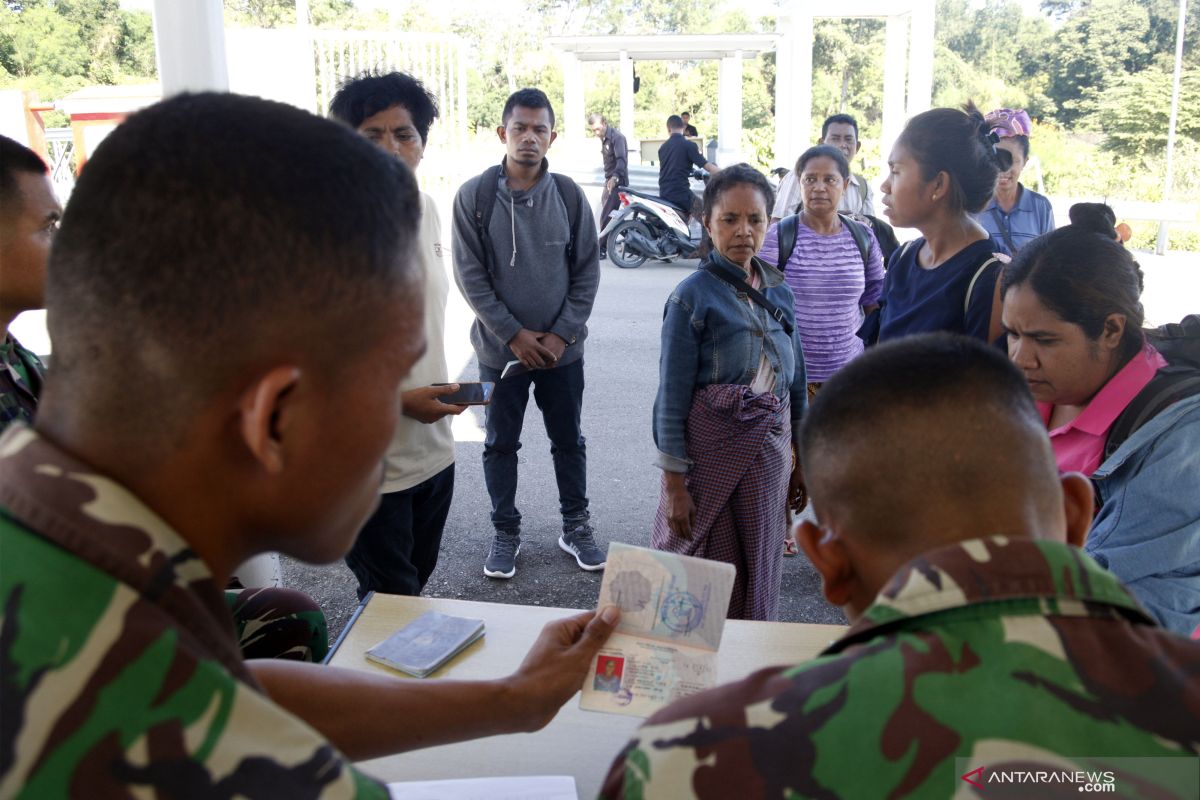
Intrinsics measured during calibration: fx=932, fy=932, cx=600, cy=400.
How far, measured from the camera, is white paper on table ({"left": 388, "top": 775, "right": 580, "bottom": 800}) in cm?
142

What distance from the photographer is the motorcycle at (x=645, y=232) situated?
10008mm

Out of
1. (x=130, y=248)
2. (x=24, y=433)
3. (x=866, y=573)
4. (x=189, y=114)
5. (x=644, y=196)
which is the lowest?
(x=644, y=196)

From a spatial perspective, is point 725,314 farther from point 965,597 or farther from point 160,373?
point 160,373

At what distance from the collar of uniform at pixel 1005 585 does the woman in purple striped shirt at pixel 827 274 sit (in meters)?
2.74

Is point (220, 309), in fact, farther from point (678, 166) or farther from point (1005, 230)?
point (678, 166)

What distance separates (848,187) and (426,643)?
3721 millimetres

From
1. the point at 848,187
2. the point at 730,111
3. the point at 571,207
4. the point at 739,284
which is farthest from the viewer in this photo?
the point at 730,111

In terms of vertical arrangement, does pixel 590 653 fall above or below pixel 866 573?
below

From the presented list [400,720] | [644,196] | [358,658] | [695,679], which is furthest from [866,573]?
[644,196]

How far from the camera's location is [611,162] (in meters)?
11.1

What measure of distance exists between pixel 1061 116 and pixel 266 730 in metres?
20.6

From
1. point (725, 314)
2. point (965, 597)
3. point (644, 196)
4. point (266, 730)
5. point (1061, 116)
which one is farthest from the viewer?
point (1061, 116)

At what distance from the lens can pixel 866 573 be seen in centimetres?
106

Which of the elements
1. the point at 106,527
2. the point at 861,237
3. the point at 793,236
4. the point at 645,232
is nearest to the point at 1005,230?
the point at 861,237
